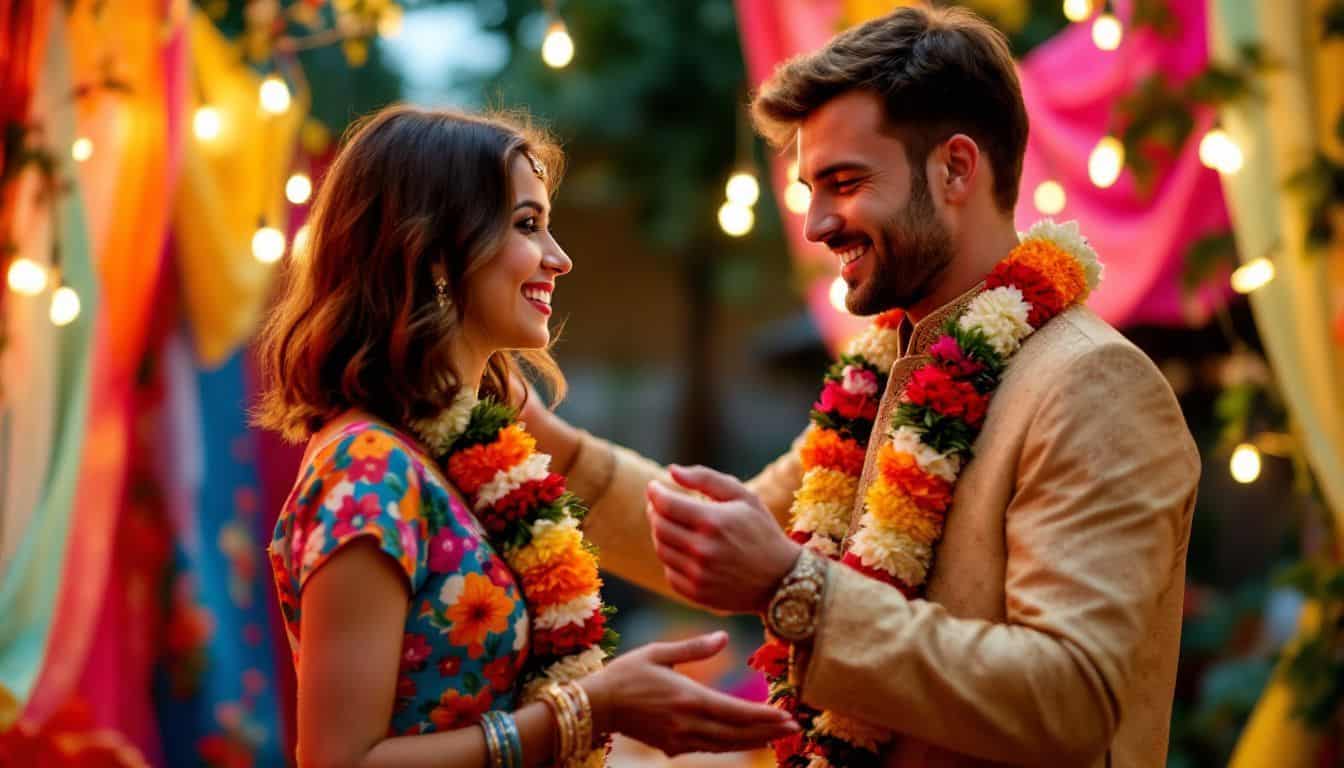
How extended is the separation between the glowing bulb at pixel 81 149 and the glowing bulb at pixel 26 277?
12.9 inches

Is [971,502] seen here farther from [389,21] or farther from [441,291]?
[389,21]

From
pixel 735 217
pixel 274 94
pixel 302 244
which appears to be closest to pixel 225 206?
pixel 274 94

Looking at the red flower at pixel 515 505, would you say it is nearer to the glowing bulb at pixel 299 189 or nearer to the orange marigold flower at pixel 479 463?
the orange marigold flower at pixel 479 463

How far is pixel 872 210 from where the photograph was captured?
2.17 m

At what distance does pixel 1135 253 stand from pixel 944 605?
78.3 inches

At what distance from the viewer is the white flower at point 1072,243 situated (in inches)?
91.3

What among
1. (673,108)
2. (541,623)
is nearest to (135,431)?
(541,623)

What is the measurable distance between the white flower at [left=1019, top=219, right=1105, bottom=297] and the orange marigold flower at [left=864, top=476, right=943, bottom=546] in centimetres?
53

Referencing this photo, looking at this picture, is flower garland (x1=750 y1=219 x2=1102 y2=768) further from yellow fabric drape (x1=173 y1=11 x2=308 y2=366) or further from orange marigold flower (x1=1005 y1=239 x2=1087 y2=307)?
yellow fabric drape (x1=173 y1=11 x2=308 y2=366)

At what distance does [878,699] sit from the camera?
1.86 meters

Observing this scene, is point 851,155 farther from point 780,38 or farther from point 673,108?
point 673,108

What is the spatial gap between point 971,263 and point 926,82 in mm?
324

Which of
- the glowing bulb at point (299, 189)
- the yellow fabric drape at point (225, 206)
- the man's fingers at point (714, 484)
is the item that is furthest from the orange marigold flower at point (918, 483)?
the yellow fabric drape at point (225, 206)

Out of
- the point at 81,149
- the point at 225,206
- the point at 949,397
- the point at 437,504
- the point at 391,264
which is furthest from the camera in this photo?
the point at 225,206
